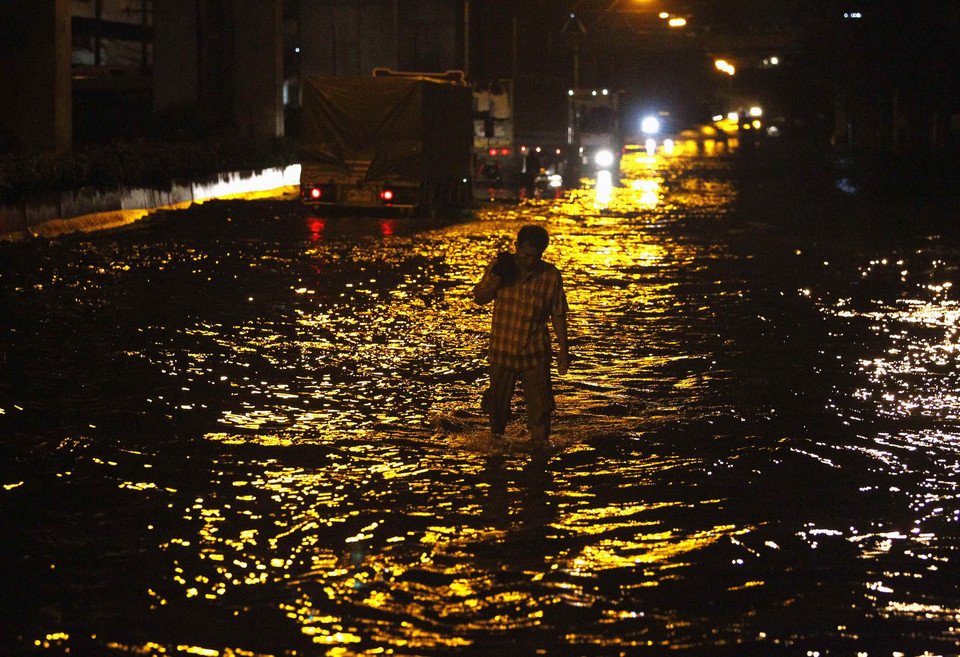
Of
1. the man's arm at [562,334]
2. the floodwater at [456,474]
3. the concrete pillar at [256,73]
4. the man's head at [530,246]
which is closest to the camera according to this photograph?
the floodwater at [456,474]

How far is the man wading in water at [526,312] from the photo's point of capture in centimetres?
909

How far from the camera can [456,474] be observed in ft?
29.2

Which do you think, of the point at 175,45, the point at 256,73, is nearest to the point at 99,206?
the point at 256,73

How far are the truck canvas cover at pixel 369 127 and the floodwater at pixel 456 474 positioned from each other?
13345 millimetres

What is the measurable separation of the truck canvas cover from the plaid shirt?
23.5 meters

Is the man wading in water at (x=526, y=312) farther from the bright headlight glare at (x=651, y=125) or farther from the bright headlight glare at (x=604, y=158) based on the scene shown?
the bright headlight glare at (x=651, y=125)

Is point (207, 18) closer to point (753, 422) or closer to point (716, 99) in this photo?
point (753, 422)

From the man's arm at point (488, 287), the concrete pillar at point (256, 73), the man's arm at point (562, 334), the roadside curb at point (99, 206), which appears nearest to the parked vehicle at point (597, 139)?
the concrete pillar at point (256, 73)

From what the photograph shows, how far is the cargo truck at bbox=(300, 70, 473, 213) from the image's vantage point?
106 feet

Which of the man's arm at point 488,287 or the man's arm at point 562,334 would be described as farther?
the man's arm at point 562,334

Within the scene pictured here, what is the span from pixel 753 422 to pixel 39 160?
1939 cm

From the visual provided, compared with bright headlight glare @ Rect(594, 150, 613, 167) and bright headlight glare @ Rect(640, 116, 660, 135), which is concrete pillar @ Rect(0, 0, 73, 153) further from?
bright headlight glare @ Rect(640, 116, 660, 135)

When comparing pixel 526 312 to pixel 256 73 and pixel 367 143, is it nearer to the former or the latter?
pixel 367 143

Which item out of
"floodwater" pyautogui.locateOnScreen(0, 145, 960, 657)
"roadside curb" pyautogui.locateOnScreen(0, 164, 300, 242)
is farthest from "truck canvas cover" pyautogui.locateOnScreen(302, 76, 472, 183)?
"floodwater" pyautogui.locateOnScreen(0, 145, 960, 657)
